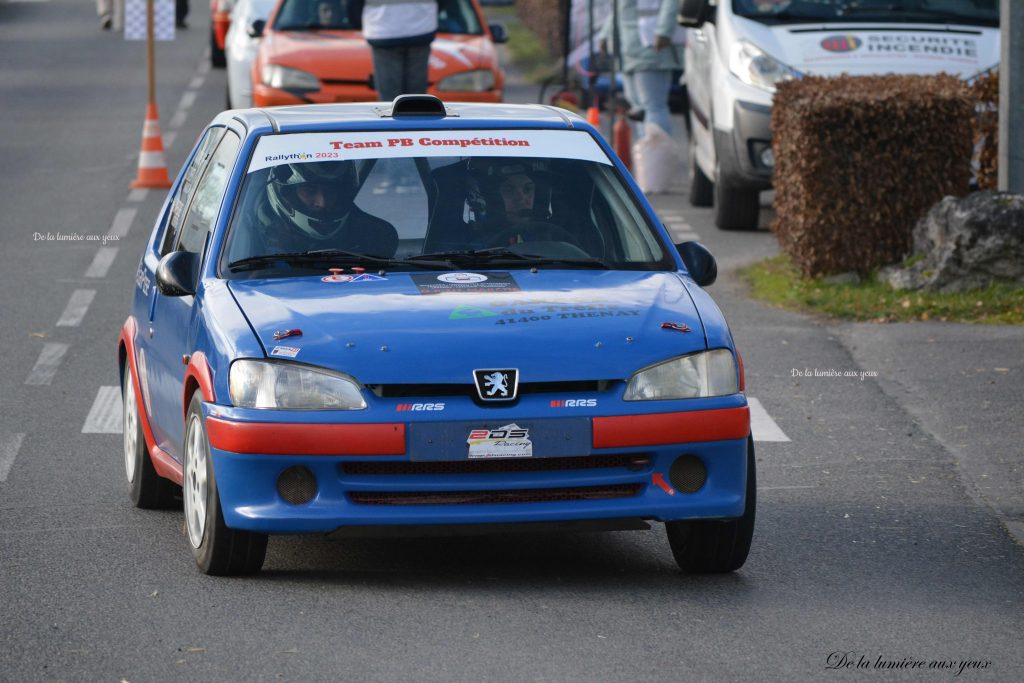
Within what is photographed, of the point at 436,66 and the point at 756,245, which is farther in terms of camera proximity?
the point at 436,66

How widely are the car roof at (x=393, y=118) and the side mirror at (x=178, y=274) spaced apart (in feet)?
2.11

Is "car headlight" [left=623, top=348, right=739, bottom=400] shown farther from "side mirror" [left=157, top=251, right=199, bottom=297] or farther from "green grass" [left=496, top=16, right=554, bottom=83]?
"green grass" [left=496, top=16, right=554, bottom=83]

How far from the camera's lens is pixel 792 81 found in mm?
13648

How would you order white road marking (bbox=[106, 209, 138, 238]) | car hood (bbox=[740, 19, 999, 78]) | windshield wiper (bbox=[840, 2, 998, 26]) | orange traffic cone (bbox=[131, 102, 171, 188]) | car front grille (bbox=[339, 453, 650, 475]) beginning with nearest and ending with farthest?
car front grille (bbox=[339, 453, 650, 475]) < car hood (bbox=[740, 19, 999, 78]) < windshield wiper (bbox=[840, 2, 998, 26]) < white road marking (bbox=[106, 209, 138, 238]) < orange traffic cone (bbox=[131, 102, 171, 188])

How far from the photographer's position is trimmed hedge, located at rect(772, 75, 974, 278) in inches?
499

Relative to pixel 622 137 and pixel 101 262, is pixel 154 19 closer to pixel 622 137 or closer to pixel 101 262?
pixel 622 137

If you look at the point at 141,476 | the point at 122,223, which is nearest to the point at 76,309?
the point at 122,223

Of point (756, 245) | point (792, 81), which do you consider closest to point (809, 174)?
point (792, 81)

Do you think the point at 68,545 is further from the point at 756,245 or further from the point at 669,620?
the point at 756,245

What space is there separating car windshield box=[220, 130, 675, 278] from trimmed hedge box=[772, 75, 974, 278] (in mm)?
5760

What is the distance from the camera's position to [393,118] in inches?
288

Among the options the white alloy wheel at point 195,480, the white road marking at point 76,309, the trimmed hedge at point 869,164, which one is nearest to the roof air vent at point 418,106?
the white alloy wheel at point 195,480

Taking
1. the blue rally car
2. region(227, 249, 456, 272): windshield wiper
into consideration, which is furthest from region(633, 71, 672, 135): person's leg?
region(227, 249, 456, 272): windshield wiper

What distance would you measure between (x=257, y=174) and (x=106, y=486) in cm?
168
